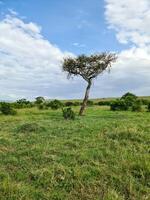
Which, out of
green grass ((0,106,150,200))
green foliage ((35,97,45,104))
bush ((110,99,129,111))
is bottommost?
green grass ((0,106,150,200))

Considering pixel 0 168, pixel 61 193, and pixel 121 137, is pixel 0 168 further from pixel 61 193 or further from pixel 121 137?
pixel 121 137

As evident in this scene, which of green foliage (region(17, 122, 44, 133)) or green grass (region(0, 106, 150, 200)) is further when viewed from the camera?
green foliage (region(17, 122, 44, 133))

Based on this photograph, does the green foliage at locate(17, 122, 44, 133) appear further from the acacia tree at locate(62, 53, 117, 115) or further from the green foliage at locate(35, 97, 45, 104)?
the green foliage at locate(35, 97, 45, 104)

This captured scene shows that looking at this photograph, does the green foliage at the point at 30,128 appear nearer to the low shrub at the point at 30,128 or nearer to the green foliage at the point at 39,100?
the low shrub at the point at 30,128

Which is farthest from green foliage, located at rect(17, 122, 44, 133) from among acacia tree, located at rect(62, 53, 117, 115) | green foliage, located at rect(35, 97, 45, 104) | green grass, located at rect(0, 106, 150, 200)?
green foliage, located at rect(35, 97, 45, 104)

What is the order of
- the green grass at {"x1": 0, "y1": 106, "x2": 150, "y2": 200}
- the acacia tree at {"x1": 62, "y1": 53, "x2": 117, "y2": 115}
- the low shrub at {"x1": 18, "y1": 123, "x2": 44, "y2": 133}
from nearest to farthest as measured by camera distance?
the green grass at {"x1": 0, "y1": 106, "x2": 150, "y2": 200} → the low shrub at {"x1": 18, "y1": 123, "x2": 44, "y2": 133} → the acacia tree at {"x1": 62, "y1": 53, "x2": 117, "y2": 115}

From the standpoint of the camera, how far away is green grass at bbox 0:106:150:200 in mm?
8234

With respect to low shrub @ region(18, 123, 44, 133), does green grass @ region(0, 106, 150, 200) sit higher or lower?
lower

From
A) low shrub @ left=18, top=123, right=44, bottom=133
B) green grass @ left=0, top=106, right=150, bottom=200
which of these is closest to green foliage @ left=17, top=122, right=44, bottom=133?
low shrub @ left=18, top=123, right=44, bottom=133

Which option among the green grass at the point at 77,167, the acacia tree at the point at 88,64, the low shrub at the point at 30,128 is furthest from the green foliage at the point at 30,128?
the acacia tree at the point at 88,64

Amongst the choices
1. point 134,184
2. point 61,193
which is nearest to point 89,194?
point 61,193

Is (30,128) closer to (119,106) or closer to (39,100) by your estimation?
(119,106)

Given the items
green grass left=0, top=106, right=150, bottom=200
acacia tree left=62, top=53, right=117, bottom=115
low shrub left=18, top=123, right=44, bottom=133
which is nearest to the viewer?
green grass left=0, top=106, right=150, bottom=200

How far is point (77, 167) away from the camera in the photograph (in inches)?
378
